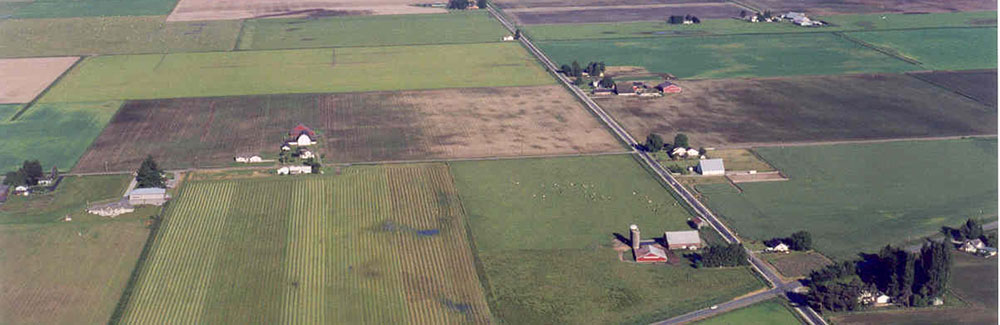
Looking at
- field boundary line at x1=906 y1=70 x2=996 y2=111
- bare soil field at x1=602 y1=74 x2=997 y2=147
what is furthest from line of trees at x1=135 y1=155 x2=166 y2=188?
field boundary line at x1=906 y1=70 x2=996 y2=111

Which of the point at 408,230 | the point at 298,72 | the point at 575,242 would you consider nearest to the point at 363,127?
the point at 298,72

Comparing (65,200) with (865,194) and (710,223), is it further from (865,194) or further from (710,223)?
(865,194)

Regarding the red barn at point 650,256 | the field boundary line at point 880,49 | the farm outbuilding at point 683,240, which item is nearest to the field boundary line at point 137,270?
the red barn at point 650,256

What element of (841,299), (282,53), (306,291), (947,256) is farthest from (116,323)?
(282,53)

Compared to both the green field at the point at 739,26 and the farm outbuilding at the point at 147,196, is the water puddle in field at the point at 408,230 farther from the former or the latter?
the green field at the point at 739,26

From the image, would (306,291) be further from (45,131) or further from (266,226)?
(45,131)
